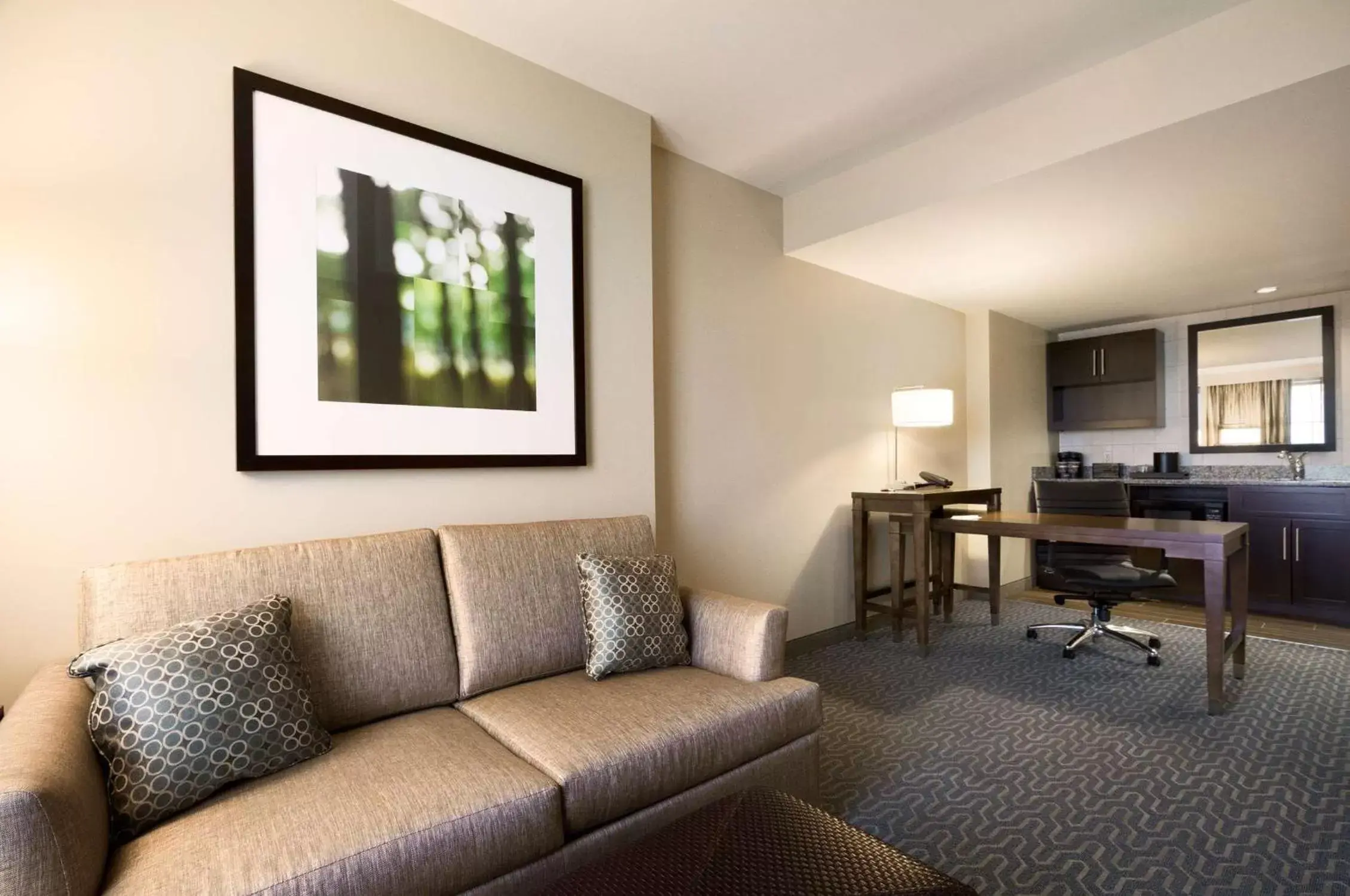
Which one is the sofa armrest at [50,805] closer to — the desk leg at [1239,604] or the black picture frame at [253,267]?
the black picture frame at [253,267]

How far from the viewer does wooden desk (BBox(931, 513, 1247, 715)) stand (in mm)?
2578

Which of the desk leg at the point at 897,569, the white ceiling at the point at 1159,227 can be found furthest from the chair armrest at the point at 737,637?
the white ceiling at the point at 1159,227

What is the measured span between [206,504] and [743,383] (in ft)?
7.73

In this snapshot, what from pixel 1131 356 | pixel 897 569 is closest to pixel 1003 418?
pixel 1131 356

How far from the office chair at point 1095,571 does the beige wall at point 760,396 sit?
101 centimetres

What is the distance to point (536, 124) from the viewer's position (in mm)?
2387

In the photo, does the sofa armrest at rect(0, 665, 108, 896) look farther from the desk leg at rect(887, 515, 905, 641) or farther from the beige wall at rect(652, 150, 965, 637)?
the desk leg at rect(887, 515, 905, 641)

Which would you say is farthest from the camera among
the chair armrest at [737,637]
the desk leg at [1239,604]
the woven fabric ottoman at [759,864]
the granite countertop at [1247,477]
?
the granite countertop at [1247,477]

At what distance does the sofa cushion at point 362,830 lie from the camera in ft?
3.36

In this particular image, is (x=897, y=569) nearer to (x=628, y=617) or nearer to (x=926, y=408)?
(x=926, y=408)

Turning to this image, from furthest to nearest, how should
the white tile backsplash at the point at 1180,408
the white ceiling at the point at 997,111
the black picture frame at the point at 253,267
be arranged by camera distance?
the white tile backsplash at the point at 1180,408 < the white ceiling at the point at 997,111 < the black picture frame at the point at 253,267

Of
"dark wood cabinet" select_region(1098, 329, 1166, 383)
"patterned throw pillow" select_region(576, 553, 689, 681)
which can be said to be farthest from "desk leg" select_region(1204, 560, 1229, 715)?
"dark wood cabinet" select_region(1098, 329, 1166, 383)

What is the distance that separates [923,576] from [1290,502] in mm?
2889

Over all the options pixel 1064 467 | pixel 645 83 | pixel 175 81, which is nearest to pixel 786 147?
pixel 645 83
